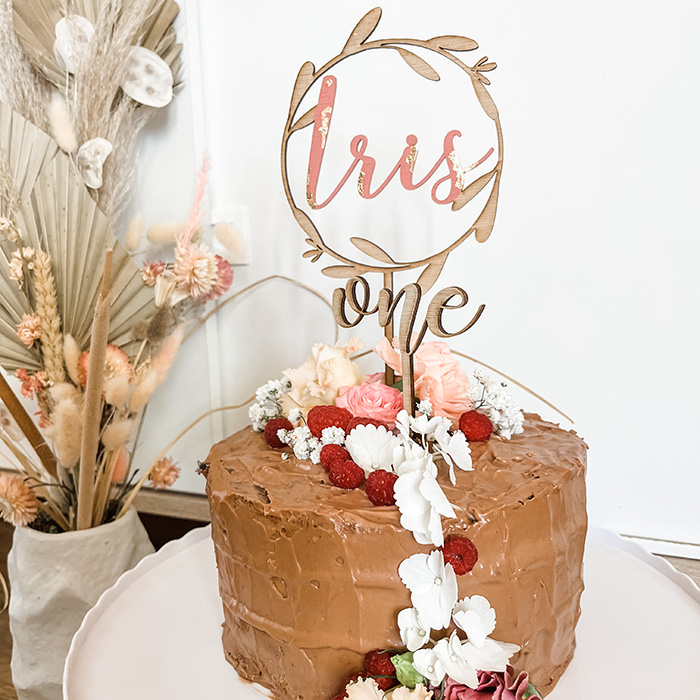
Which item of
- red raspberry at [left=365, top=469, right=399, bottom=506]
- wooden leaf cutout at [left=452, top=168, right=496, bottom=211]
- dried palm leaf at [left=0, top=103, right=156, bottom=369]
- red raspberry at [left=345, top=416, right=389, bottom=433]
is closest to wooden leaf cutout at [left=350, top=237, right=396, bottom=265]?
wooden leaf cutout at [left=452, top=168, right=496, bottom=211]

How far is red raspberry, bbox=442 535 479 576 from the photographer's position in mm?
770

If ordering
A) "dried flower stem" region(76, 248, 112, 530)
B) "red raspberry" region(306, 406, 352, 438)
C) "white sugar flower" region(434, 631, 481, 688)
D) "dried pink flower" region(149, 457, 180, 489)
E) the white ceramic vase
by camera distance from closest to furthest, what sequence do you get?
"white sugar flower" region(434, 631, 481, 688)
"red raspberry" region(306, 406, 352, 438)
"dried flower stem" region(76, 248, 112, 530)
the white ceramic vase
"dried pink flower" region(149, 457, 180, 489)

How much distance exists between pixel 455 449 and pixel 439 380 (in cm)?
20

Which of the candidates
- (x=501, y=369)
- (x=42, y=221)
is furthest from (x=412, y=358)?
(x=42, y=221)

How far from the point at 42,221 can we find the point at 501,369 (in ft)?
3.27

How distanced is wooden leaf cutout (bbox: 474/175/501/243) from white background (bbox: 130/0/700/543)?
0.47 metres

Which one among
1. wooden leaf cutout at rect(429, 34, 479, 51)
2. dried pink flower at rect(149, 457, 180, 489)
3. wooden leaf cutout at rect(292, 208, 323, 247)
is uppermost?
wooden leaf cutout at rect(429, 34, 479, 51)

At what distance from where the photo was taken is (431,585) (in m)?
0.78

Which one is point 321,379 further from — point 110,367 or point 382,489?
point 110,367

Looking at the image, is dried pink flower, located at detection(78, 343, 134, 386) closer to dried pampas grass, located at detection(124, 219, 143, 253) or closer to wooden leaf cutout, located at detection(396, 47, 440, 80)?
dried pampas grass, located at detection(124, 219, 143, 253)

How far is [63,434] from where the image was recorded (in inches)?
47.1

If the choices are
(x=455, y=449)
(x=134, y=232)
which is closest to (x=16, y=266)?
(x=134, y=232)

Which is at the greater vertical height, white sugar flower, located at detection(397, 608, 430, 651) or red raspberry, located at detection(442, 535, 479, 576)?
red raspberry, located at detection(442, 535, 479, 576)

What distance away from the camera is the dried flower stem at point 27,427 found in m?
1.22
